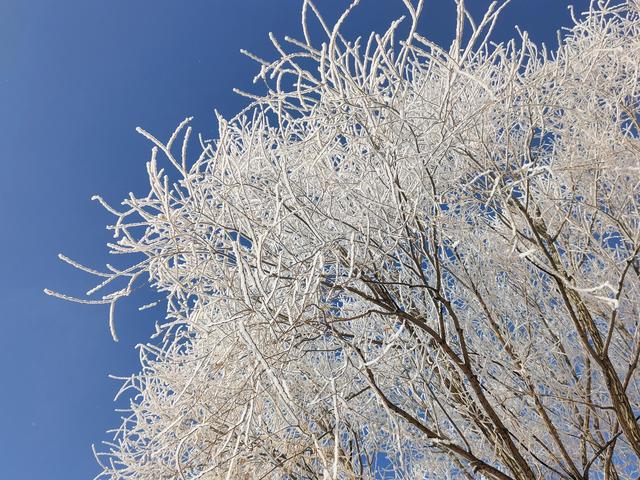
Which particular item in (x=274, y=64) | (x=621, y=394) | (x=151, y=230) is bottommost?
(x=621, y=394)

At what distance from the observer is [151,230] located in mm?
2893

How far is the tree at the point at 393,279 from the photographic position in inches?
107

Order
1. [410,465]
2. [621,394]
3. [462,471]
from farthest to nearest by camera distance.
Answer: [410,465] < [462,471] < [621,394]

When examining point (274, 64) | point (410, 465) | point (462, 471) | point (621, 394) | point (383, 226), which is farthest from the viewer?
point (410, 465)

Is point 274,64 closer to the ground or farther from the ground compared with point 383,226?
farther from the ground

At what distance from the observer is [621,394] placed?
3650mm

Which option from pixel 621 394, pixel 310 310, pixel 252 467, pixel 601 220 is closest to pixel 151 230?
pixel 310 310

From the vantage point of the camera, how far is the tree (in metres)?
2.72

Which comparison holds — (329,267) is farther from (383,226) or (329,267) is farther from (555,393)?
(555,393)

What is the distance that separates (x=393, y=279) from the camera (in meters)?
→ 3.46

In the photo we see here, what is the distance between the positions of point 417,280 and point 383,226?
0.78 m

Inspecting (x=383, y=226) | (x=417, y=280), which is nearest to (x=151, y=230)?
(x=383, y=226)

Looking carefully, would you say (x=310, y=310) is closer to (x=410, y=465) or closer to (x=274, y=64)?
(x=274, y=64)

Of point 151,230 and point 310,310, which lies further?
point 310,310
